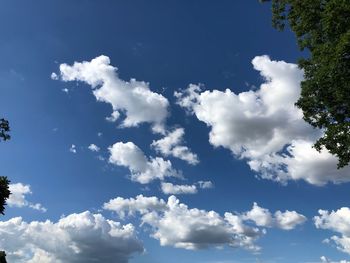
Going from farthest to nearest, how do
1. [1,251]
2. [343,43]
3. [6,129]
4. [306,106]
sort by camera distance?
1. [1,251]
2. [6,129]
3. [306,106]
4. [343,43]

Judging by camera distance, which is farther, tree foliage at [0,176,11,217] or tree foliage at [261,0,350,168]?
tree foliage at [0,176,11,217]

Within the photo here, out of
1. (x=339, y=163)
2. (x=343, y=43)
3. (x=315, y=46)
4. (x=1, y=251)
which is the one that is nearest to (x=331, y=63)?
(x=343, y=43)

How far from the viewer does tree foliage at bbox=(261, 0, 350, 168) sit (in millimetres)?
24250

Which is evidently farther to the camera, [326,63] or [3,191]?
[3,191]

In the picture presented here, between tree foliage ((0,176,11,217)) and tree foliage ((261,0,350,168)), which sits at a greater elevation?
tree foliage ((261,0,350,168))

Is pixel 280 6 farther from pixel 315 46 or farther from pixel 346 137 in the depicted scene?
pixel 346 137

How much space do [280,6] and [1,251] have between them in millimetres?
49627

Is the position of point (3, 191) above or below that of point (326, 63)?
below

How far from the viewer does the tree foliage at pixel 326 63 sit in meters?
24.2

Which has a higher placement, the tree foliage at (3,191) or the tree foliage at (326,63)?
the tree foliage at (326,63)

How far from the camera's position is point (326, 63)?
25.2m

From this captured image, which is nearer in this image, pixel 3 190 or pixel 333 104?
pixel 333 104

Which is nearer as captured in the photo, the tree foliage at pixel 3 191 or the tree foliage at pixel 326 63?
the tree foliage at pixel 326 63

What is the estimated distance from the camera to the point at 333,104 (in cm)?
2841
